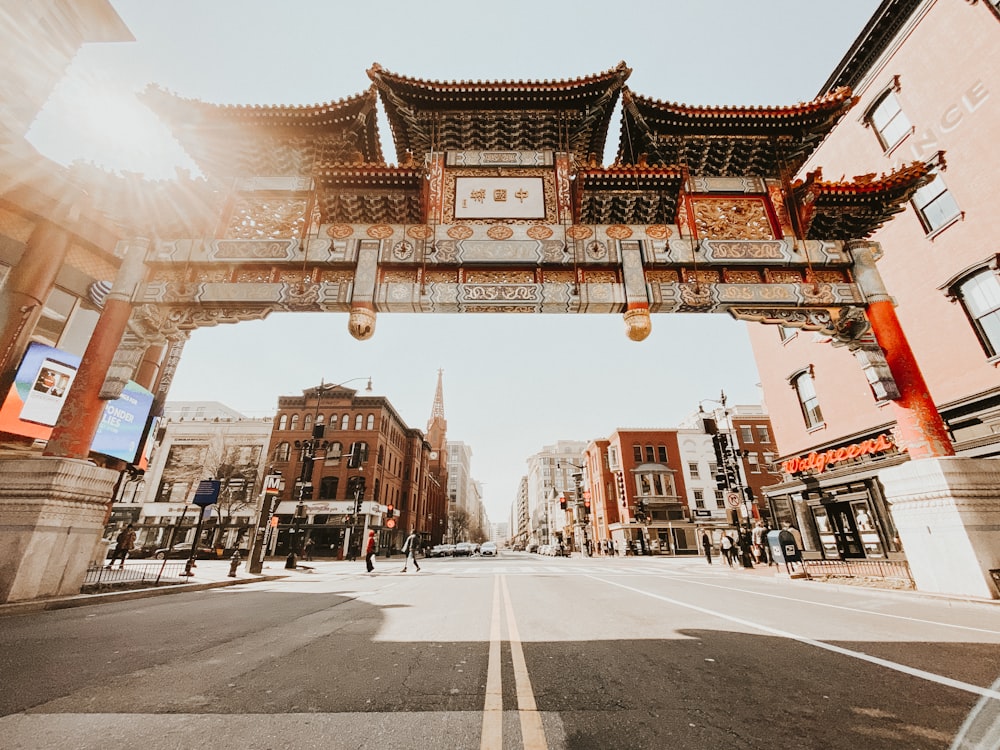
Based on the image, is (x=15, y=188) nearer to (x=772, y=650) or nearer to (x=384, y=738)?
(x=384, y=738)

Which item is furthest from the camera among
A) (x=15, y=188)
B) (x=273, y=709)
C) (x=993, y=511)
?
(x=15, y=188)

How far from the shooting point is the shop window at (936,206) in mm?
12570

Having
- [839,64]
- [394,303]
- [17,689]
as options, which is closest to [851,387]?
[839,64]

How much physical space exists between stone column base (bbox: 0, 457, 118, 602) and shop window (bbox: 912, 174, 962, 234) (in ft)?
73.3

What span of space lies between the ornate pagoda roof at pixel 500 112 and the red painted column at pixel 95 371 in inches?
285

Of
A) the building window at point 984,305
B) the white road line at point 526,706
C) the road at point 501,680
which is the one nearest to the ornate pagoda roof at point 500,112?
the building window at point 984,305

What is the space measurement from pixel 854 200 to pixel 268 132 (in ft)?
49.0

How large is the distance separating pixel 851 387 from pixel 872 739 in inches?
695

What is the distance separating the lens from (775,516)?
1973 centimetres

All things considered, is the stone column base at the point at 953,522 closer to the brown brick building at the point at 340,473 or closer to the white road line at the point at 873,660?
the white road line at the point at 873,660

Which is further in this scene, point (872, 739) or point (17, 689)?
point (17, 689)

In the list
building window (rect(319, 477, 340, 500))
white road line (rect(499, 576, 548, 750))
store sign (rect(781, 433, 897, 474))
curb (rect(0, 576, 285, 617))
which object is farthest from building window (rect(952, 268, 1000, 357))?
building window (rect(319, 477, 340, 500))

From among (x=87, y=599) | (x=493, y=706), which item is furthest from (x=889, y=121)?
(x=87, y=599)

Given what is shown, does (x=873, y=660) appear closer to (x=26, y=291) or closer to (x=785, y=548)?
(x=785, y=548)
